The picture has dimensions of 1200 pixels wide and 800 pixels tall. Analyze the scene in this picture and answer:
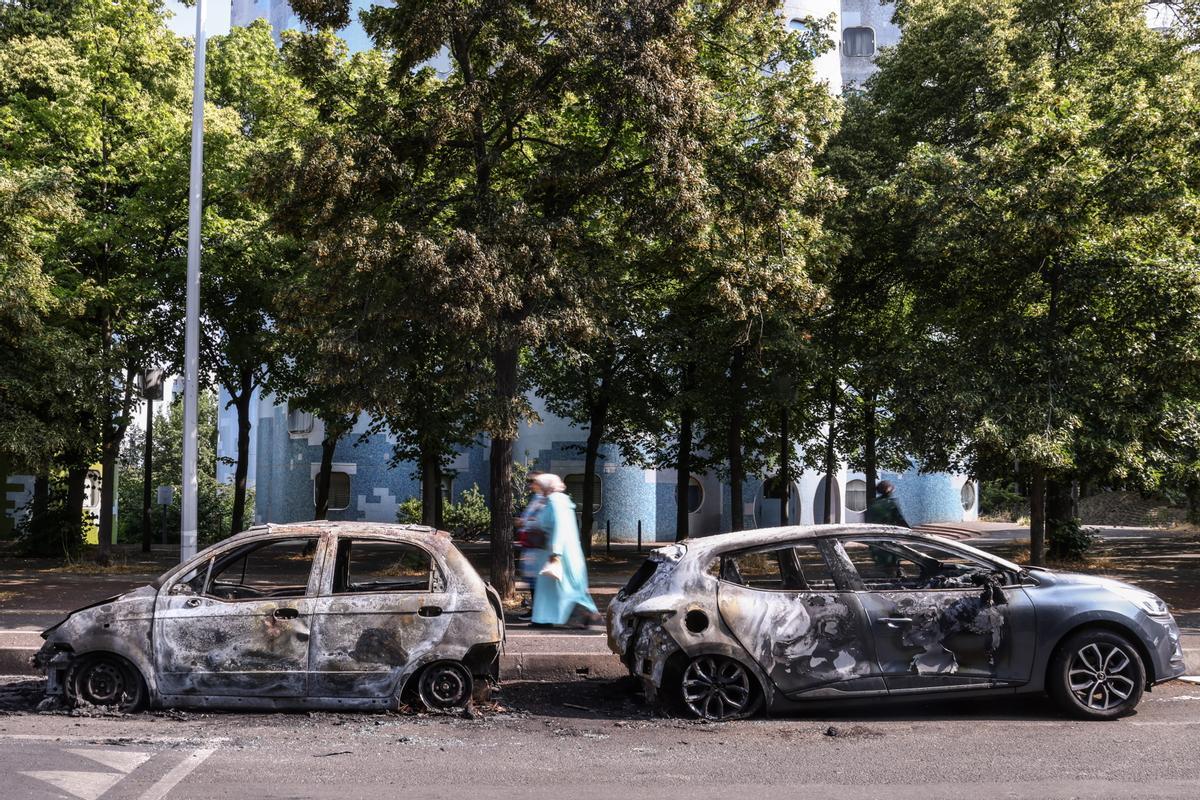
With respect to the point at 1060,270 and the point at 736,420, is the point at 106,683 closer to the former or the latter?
the point at 1060,270

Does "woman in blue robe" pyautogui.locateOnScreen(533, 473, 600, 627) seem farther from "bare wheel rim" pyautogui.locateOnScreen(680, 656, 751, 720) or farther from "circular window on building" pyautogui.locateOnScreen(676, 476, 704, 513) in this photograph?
"circular window on building" pyautogui.locateOnScreen(676, 476, 704, 513)

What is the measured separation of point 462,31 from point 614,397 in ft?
38.1

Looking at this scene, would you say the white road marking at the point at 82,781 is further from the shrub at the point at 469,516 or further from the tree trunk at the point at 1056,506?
the shrub at the point at 469,516

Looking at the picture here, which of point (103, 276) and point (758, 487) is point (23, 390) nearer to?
point (103, 276)

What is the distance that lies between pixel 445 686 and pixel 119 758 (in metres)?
2.32

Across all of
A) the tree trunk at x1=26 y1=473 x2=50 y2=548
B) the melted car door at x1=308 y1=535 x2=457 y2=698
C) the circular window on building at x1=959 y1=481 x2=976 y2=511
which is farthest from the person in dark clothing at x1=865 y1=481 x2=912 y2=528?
the circular window on building at x1=959 y1=481 x2=976 y2=511

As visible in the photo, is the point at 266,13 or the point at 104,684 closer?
the point at 104,684

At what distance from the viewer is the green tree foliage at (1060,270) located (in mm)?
16141

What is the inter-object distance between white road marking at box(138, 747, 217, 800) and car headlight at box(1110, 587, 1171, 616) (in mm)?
6378

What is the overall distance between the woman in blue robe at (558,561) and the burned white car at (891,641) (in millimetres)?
2670

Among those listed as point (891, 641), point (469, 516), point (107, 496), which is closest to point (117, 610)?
point (891, 641)

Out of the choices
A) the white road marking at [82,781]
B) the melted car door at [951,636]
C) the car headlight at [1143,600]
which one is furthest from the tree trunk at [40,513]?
the car headlight at [1143,600]

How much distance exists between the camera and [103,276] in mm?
20422

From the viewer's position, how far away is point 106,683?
25.7ft
